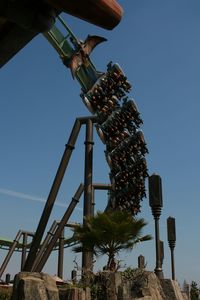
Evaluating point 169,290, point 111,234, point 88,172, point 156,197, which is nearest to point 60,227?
point 88,172

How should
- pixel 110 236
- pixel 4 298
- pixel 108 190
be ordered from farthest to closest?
1. pixel 108 190
2. pixel 4 298
3. pixel 110 236

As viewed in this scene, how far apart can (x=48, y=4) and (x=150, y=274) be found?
9130mm

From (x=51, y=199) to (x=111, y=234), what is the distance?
18.5 ft

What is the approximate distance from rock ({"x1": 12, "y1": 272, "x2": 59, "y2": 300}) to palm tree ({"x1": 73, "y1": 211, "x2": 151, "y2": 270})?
11.7 feet

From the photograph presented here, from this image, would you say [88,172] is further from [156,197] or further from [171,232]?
[156,197]

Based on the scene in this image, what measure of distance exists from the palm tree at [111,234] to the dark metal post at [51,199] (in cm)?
386

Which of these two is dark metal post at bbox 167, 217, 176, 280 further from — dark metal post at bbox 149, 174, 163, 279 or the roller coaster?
the roller coaster

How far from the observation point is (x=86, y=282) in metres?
9.87

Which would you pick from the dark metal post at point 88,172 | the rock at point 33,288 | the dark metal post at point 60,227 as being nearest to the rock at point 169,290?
the rock at point 33,288

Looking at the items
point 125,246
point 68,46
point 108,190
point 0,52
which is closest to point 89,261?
point 125,246

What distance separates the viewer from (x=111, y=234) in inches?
479

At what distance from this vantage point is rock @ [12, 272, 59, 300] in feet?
26.2

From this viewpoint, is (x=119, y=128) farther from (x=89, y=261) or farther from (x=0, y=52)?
(x=0, y=52)

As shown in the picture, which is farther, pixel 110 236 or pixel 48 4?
pixel 110 236
